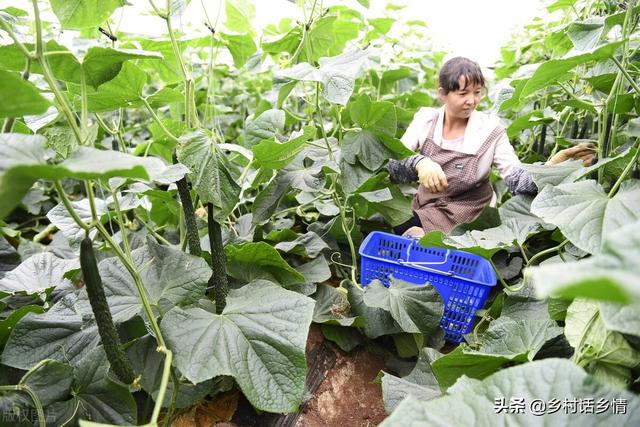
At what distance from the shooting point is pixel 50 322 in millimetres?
909

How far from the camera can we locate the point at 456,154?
63.7 inches

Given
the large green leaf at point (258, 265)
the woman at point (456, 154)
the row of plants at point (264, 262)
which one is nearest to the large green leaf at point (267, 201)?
the row of plants at point (264, 262)

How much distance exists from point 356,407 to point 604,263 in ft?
3.11

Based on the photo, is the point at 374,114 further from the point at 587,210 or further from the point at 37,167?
the point at 37,167

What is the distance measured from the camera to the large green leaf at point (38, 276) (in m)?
1.08

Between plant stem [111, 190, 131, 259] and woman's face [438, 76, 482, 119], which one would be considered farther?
woman's face [438, 76, 482, 119]

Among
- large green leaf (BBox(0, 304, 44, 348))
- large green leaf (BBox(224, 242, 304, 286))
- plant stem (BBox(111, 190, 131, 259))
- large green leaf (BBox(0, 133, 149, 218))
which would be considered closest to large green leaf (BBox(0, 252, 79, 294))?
large green leaf (BBox(0, 304, 44, 348))

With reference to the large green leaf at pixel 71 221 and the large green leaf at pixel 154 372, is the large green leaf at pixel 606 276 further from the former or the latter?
the large green leaf at pixel 71 221

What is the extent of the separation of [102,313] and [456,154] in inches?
49.1

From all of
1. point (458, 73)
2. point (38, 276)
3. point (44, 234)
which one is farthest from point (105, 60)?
point (44, 234)

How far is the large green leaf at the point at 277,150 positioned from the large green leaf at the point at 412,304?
15.6 inches

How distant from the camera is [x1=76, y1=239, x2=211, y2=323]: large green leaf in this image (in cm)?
92

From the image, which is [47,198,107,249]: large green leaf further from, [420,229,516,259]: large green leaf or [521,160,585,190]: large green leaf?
[521,160,585,190]: large green leaf

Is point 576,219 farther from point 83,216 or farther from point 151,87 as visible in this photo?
point 151,87
